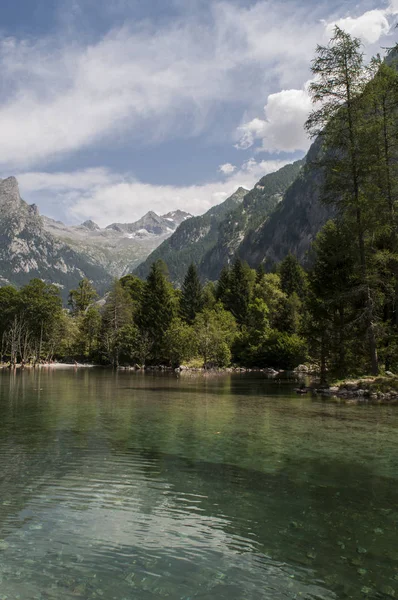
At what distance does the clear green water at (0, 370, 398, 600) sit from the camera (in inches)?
201

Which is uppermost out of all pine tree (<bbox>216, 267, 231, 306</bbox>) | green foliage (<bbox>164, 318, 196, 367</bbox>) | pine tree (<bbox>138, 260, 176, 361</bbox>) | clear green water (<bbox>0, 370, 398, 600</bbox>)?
pine tree (<bbox>216, 267, 231, 306</bbox>)

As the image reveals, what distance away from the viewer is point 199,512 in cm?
734

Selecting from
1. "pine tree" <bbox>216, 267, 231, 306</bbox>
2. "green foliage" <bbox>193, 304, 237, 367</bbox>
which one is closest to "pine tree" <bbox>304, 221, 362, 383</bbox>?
"green foliage" <bbox>193, 304, 237, 367</bbox>

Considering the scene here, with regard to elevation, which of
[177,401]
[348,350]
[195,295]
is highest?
[195,295]

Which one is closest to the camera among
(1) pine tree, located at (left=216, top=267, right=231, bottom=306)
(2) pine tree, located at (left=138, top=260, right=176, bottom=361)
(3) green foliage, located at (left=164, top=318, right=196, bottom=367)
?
(3) green foliage, located at (left=164, top=318, right=196, bottom=367)

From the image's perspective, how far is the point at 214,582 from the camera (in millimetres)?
5109

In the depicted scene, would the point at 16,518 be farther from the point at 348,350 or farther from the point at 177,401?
the point at 348,350

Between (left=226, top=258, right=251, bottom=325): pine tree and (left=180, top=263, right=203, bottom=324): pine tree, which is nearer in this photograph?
(left=226, top=258, right=251, bottom=325): pine tree

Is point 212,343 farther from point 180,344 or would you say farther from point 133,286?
point 133,286

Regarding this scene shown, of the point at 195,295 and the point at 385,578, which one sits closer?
the point at 385,578

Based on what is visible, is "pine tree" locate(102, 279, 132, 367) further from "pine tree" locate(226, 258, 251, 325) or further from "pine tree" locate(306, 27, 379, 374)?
"pine tree" locate(306, 27, 379, 374)

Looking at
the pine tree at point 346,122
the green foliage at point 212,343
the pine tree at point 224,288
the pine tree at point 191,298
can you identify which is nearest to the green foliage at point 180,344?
the green foliage at point 212,343

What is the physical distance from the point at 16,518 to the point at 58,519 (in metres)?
0.68

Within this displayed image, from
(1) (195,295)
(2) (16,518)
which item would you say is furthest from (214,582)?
(1) (195,295)
